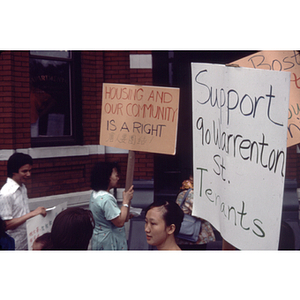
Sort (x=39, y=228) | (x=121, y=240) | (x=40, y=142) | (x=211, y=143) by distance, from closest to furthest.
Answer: (x=211, y=143), (x=39, y=228), (x=121, y=240), (x=40, y=142)

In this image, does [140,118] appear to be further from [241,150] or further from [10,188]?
[10,188]

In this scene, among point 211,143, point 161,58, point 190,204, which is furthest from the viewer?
point 161,58

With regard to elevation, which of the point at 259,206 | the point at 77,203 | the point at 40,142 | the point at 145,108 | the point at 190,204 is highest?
the point at 145,108

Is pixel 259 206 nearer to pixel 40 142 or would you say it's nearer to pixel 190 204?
pixel 190 204

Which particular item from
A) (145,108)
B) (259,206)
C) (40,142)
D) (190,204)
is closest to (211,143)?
(259,206)

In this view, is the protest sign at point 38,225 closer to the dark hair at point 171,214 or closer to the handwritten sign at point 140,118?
the handwritten sign at point 140,118

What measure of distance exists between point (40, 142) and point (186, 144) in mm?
2579

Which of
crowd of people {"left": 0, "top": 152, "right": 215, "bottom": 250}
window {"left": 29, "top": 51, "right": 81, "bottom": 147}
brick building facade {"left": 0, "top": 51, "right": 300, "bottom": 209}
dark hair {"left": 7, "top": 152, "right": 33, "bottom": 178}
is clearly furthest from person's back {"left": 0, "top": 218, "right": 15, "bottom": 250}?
window {"left": 29, "top": 51, "right": 81, "bottom": 147}

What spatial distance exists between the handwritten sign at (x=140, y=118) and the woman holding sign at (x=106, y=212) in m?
0.35

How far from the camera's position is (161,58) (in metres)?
5.95

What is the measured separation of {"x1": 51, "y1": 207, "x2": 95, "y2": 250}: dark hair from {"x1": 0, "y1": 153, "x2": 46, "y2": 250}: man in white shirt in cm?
84

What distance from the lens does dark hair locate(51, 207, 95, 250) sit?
2.39m

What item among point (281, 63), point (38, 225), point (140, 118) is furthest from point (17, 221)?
point (281, 63)

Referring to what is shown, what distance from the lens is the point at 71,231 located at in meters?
2.40
